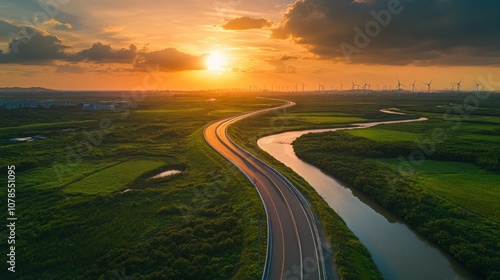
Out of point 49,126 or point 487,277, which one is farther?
point 49,126

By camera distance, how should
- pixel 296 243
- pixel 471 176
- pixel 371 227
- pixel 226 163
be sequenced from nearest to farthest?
pixel 296 243
pixel 371 227
pixel 471 176
pixel 226 163

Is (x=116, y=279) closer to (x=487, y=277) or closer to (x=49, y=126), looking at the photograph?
(x=487, y=277)

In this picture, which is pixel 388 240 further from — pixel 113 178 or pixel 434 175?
pixel 113 178

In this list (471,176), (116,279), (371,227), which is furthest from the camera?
(471,176)

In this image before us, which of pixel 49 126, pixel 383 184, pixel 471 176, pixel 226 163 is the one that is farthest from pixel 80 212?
pixel 49 126

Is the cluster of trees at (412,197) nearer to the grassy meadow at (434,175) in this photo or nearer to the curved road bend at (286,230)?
the grassy meadow at (434,175)

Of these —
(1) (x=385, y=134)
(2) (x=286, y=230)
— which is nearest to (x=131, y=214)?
(2) (x=286, y=230)
